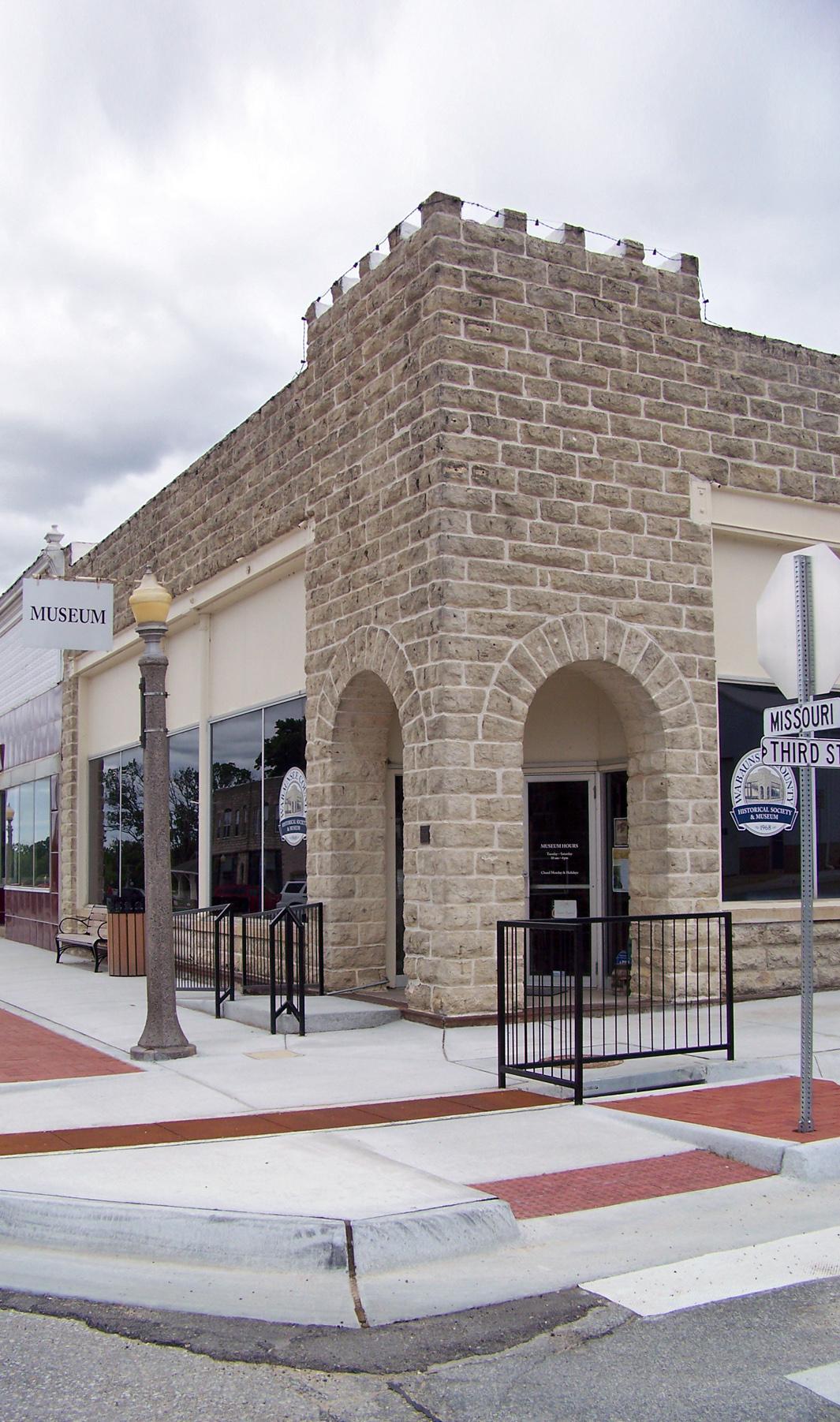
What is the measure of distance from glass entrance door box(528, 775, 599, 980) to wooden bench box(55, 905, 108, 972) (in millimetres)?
8204

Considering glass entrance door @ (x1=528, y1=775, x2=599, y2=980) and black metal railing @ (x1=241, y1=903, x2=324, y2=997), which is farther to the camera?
glass entrance door @ (x1=528, y1=775, x2=599, y2=980)

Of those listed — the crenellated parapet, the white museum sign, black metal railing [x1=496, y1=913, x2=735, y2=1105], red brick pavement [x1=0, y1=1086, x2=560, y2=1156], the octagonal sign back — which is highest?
the crenellated parapet

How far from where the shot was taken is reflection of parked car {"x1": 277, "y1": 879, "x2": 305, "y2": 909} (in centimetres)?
1536

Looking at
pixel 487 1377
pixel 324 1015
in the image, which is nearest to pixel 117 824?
pixel 324 1015

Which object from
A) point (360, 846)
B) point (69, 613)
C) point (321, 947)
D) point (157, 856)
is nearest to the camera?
point (157, 856)

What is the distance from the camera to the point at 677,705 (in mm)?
13344

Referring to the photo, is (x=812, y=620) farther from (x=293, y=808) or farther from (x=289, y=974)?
(x=293, y=808)

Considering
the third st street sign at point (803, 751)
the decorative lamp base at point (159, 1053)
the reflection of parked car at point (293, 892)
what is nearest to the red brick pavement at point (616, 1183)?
the third st street sign at point (803, 751)

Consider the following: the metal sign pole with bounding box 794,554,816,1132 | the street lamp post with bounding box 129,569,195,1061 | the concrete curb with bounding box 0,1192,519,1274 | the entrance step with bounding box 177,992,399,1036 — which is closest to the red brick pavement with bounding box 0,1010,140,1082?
the street lamp post with bounding box 129,569,195,1061

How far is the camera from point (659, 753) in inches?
523

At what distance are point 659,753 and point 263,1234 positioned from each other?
8132mm

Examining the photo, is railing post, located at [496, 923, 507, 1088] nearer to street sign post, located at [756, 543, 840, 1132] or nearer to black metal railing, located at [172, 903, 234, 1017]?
street sign post, located at [756, 543, 840, 1132]

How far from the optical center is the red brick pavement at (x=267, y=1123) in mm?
7902

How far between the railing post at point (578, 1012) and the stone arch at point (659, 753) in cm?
433
